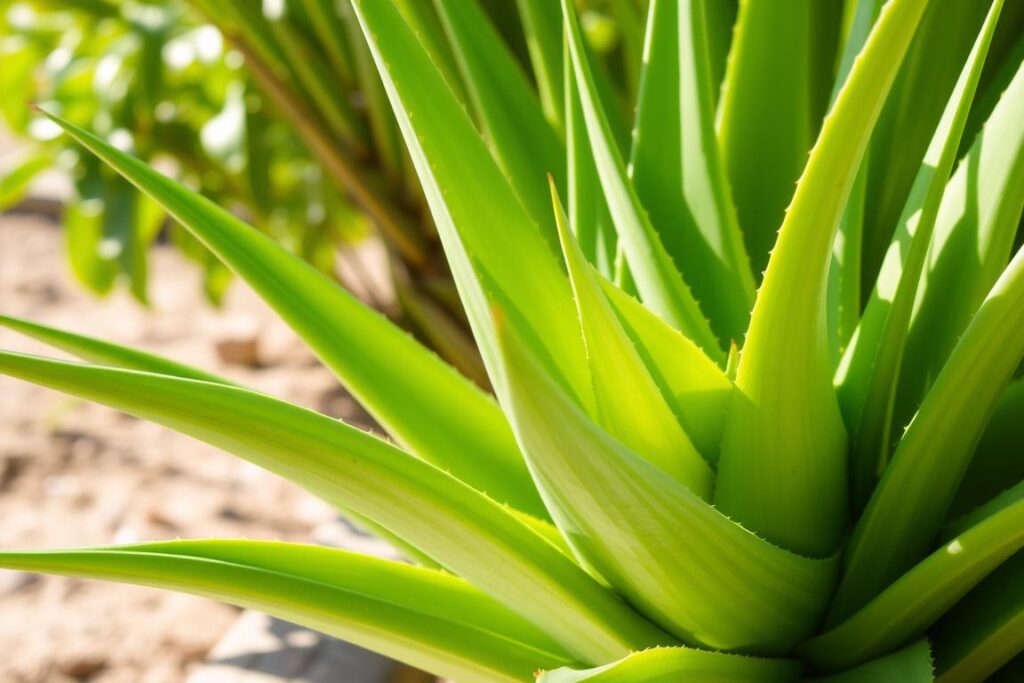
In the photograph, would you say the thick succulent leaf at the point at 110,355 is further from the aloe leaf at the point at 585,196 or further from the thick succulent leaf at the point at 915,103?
the thick succulent leaf at the point at 915,103

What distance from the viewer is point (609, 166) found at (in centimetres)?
55

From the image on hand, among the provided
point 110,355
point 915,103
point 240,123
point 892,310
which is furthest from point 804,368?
point 240,123

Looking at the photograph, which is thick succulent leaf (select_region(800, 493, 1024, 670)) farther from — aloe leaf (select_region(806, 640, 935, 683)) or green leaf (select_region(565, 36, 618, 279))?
green leaf (select_region(565, 36, 618, 279))

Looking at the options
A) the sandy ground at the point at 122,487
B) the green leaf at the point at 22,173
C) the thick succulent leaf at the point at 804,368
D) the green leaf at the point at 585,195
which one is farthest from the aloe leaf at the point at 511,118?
the green leaf at the point at 22,173

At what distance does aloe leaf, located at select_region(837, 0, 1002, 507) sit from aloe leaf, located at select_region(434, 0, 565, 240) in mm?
218

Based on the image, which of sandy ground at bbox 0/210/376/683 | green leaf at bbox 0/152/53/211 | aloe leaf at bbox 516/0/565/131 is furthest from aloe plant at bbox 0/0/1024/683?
green leaf at bbox 0/152/53/211

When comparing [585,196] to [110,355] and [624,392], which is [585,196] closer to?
[624,392]

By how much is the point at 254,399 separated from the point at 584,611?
0.19 m

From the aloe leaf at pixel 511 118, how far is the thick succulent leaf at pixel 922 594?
0.31m

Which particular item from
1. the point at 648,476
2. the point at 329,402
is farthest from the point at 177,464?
the point at 648,476

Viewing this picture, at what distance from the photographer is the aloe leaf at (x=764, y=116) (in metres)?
0.66

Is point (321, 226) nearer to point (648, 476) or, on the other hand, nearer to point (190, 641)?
point (190, 641)

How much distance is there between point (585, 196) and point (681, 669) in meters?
0.31

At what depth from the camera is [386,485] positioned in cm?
47
